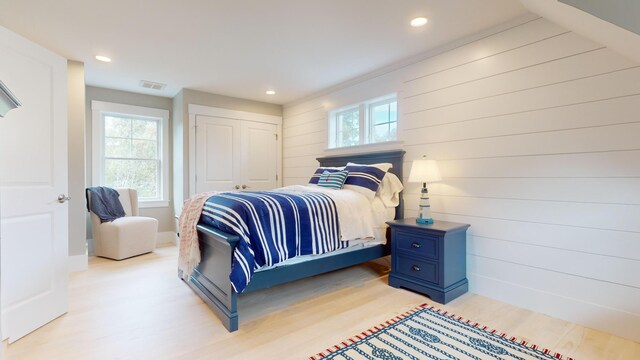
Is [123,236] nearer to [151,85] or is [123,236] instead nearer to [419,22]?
[151,85]

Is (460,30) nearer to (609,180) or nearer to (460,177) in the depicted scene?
(460,177)

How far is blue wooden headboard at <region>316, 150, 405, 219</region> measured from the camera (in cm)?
343

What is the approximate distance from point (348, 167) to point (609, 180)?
7.39 feet

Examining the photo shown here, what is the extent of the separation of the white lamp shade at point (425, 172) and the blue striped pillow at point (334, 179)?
78cm

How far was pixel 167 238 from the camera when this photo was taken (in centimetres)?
497

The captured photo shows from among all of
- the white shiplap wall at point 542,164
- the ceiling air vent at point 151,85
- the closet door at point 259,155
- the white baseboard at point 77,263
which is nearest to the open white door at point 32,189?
the white baseboard at point 77,263

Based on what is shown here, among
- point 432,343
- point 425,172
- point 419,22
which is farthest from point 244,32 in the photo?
point 432,343

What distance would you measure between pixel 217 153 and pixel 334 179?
2.18m

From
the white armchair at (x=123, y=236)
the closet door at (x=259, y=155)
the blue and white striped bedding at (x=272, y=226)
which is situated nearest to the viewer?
the blue and white striped bedding at (x=272, y=226)

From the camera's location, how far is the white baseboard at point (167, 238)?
486cm

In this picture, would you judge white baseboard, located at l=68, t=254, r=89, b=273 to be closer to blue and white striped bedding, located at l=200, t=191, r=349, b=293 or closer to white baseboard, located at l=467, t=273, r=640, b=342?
blue and white striped bedding, located at l=200, t=191, r=349, b=293

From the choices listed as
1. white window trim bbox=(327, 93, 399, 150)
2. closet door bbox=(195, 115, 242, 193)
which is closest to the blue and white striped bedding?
white window trim bbox=(327, 93, 399, 150)

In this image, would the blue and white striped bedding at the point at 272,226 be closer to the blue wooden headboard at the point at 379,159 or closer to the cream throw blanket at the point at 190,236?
the cream throw blanket at the point at 190,236

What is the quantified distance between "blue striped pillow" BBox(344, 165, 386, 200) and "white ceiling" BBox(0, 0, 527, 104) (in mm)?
1229
